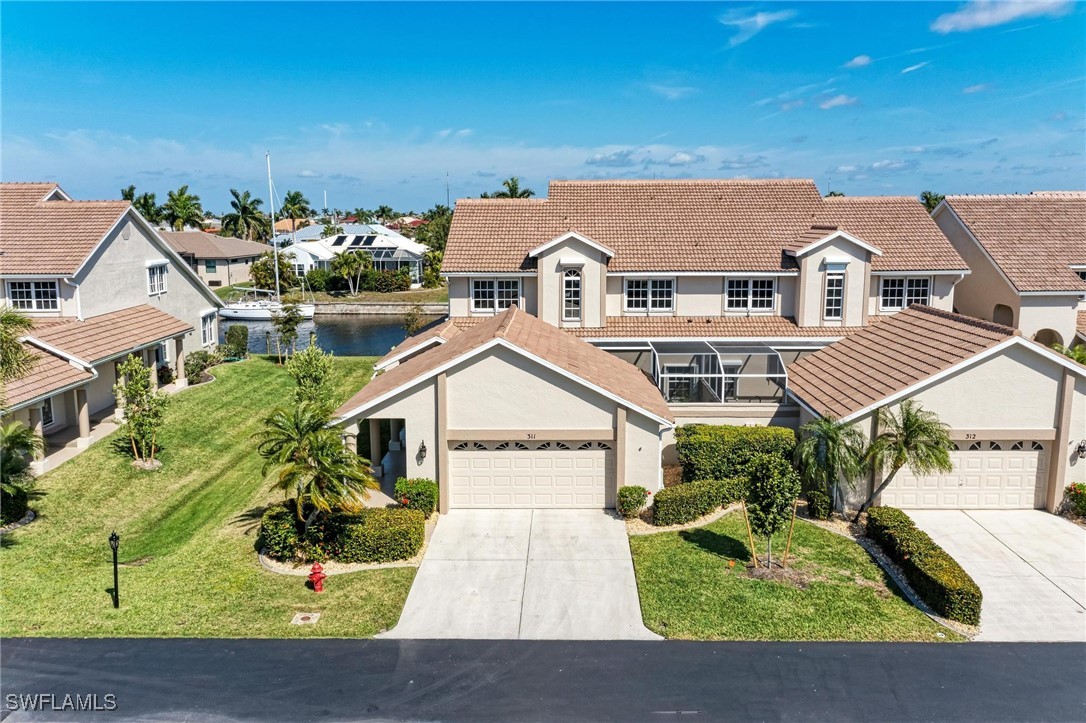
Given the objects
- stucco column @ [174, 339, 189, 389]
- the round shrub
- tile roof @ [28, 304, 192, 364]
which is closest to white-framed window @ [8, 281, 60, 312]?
tile roof @ [28, 304, 192, 364]

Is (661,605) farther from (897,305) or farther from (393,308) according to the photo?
(393,308)

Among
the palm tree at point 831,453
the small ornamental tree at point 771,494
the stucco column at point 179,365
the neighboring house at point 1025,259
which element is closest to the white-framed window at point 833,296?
the neighboring house at point 1025,259

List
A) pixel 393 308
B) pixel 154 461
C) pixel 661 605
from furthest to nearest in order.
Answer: pixel 393 308, pixel 154 461, pixel 661 605

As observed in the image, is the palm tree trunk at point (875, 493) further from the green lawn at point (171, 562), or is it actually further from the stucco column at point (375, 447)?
the stucco column at point (375, 447)

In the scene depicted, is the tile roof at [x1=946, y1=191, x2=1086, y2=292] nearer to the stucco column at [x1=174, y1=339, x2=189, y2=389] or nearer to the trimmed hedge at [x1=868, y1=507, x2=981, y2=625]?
the trimmed hedge at [x1=868, y1=507, x2=981, y2=625]

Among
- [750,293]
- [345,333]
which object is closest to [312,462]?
[750,293]

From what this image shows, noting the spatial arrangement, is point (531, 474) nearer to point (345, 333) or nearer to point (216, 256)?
point (345, 333)

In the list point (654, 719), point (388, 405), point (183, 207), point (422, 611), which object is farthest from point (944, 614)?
point (183, 207)
